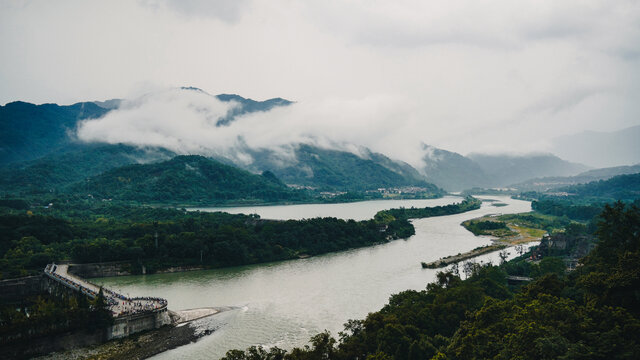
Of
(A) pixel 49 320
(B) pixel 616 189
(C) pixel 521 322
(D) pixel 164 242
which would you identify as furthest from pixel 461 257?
(B) pixel 616 189

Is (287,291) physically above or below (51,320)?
below

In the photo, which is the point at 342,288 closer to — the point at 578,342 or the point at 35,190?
the point at 578,342

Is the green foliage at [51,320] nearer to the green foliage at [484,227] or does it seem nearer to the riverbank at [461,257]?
the riverbank at [461,257]

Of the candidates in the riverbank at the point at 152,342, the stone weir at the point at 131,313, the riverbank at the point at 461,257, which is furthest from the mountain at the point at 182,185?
the riverbank at the point at 152,342

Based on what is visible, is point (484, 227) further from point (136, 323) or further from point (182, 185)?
point (182, 185)

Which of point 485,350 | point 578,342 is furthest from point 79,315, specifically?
point 578,342

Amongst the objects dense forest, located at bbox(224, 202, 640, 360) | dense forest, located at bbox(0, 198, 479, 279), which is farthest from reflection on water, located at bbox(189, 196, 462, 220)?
dense forest, located at bbox(224, 202, 640, 360)
